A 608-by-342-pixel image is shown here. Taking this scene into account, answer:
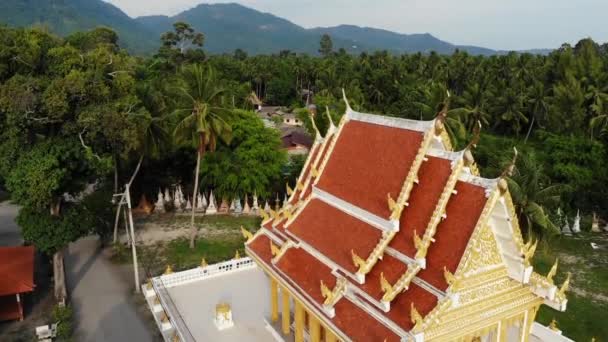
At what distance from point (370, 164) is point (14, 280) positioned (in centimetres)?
1441

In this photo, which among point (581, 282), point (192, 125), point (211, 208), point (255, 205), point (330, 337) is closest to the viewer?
point (330, 337)

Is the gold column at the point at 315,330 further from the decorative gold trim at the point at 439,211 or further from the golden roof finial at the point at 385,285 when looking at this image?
the decorative gold trim at the point at 439,211

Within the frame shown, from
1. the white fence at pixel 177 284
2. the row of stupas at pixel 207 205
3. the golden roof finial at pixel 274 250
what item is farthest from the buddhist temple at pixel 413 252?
the row of stupas at pixel 207 205

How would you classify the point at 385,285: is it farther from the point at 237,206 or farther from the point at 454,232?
the point at 237,206

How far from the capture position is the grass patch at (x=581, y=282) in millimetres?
17188

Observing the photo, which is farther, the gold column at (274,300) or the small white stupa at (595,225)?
the small white stupa at (595,225)

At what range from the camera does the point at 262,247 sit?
49.9 feet

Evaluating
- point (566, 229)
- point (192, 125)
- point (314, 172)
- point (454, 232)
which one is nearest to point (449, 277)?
point (454, 232)

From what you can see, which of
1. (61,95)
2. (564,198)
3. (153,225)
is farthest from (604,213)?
(61,95)

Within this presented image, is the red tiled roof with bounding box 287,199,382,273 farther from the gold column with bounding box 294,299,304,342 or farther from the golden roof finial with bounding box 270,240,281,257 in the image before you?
the gold column with bounding box 294,299,304,342

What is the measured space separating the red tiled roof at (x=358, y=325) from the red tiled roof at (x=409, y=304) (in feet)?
1.14

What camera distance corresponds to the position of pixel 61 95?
15.9 m

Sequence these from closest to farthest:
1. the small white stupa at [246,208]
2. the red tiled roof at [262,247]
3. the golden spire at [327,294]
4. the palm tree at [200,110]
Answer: the golden spire at [327,294]
the red tiled roof at [262,247]
the palm tree at [200,110]
the small white stupa at [246,208]

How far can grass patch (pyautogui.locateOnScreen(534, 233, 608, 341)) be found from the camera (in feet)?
56.4
